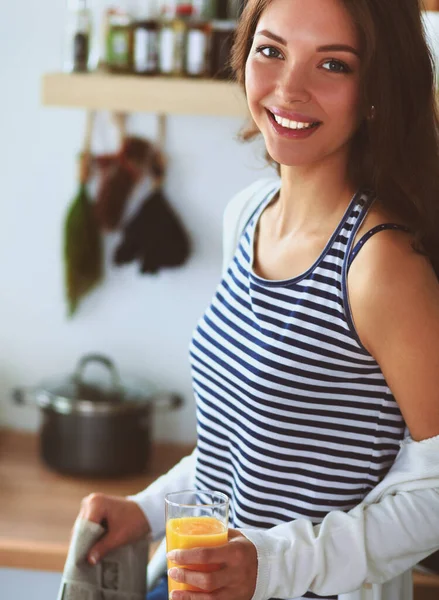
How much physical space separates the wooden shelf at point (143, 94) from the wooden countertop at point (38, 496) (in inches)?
32.0

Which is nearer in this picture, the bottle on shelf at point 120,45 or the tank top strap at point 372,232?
the tank top strap at point 372,232

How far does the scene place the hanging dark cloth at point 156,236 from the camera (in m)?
2.10

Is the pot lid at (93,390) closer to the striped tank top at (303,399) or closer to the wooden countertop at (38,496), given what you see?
the wooden countertop at (38,496)

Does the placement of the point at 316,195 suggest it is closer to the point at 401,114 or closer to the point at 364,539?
the point at 401,114

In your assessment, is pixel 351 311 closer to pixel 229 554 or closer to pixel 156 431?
pixel 229 554

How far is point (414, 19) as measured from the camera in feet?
3.33

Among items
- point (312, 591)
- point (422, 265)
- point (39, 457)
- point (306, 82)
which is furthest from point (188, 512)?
point (39, 457)

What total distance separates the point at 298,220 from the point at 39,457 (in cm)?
121

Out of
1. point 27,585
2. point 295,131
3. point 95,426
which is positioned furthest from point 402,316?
point 27,585

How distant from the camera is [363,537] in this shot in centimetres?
105

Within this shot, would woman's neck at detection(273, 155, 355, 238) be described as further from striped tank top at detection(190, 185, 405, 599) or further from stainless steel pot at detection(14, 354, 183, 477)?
stainless steel pot at detection(14, 354, 183, 477)

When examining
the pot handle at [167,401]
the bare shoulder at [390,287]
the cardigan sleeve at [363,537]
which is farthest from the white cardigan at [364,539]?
the pot handle at [167,401]

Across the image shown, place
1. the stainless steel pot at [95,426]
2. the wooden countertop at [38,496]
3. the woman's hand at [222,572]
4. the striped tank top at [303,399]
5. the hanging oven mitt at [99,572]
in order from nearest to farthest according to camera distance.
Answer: the woman's hand at [222,572] → the striped tank top at [303,399] → the hanging oven mitt at [99,572] → the wooden countertop at [38,496] → the stainless steel pot at [95,426]

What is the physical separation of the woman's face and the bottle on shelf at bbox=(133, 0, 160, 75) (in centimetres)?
79
